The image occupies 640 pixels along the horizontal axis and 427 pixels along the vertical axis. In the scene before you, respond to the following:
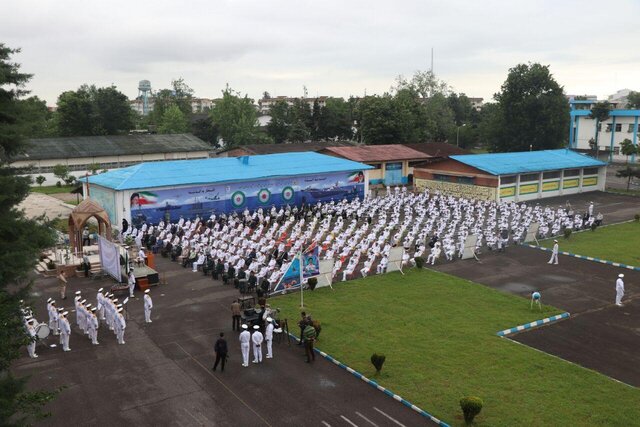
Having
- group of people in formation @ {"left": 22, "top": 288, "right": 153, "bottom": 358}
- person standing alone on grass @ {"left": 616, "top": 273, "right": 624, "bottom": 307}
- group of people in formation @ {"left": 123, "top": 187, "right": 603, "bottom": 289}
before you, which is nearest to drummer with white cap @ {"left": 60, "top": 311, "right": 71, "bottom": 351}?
group of people in formation @ {"left": 22, "top": 288, "right": 153, "bottom": 358}

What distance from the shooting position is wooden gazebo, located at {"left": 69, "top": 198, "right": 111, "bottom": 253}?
26.9 m

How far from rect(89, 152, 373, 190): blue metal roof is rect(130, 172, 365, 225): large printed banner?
513 millimetres

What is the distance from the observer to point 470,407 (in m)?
12.5

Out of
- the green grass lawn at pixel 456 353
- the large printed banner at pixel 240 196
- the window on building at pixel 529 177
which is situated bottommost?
the green grass lawn at pixel 456 353

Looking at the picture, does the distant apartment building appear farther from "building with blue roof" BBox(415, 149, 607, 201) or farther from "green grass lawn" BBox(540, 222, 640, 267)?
"green grass lawn" BBox(540, 222, 640, 267)

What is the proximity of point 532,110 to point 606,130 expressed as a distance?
68.1 feet

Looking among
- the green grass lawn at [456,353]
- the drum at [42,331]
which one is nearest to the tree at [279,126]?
the green grass lawn at [456,353]

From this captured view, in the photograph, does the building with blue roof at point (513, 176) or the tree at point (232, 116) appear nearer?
the building with blue roof at point (513, 176)

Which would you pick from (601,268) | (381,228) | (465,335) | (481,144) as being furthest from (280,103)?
(465,335)

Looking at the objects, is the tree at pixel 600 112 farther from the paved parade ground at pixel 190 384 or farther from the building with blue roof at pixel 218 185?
A: the paved parade ground at pixel 190 384

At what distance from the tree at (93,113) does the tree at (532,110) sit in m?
53.7

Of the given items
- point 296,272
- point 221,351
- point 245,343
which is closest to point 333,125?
point 296,272

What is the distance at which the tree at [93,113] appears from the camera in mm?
75188

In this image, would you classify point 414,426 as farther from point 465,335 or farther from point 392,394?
point 465,335
